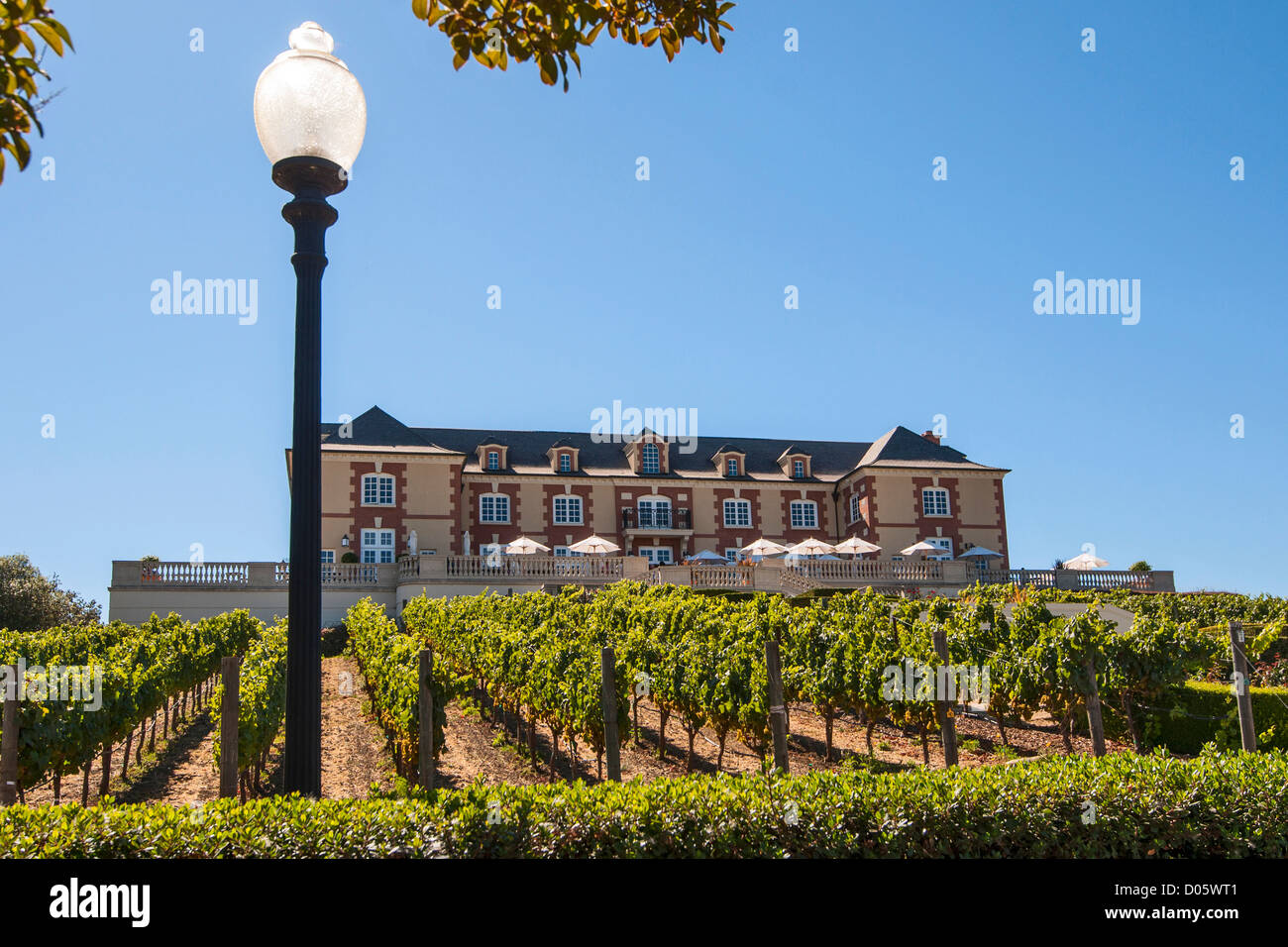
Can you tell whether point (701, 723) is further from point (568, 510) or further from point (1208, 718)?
point (568, 510)

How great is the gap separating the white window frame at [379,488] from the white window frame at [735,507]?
1443cm

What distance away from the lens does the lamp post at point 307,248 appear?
12.4ft

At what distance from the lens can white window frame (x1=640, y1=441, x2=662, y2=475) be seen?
40875 millimetres

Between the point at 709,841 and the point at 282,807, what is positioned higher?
the point at 282,807

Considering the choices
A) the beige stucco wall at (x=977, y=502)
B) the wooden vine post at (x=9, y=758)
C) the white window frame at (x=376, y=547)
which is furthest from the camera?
the beige stucco wall at (x=977, y=502)

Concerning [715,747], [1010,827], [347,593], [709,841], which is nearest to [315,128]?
[709,841]

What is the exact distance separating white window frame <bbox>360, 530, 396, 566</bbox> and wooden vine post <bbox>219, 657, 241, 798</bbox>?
29.6m

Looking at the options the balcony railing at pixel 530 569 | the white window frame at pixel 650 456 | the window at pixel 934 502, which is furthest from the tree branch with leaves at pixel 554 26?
the window at pixel 934 502

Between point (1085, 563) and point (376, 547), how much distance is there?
2730 centimetres

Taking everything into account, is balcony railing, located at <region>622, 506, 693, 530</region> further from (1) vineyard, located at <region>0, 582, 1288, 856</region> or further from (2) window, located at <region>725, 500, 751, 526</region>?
(1) vineyard, located at <region>0, 582, 1288, 856</region>

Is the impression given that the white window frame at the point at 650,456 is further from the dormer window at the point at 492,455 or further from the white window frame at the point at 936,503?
the white window frame at the point at 936,503
